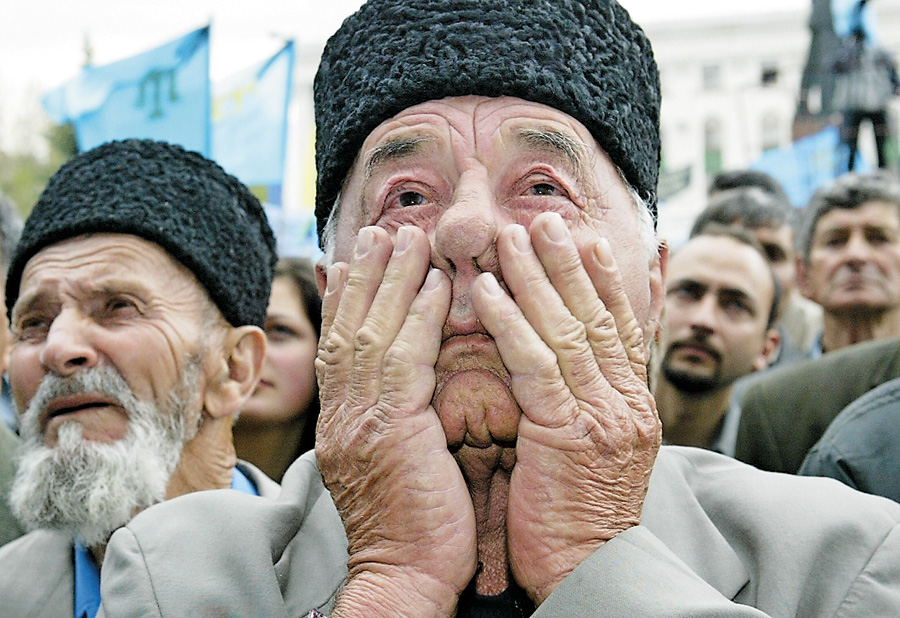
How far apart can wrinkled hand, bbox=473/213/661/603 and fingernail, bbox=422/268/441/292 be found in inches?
3.5

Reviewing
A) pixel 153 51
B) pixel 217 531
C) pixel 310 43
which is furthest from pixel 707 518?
pixel 310 43

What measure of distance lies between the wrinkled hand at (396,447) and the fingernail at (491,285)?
0.28 feet

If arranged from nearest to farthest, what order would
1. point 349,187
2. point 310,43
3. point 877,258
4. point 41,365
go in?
point 349,187
point 41,365
point 877,258
point 310,43

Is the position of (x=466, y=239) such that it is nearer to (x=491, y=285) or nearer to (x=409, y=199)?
(x=491, y=285)

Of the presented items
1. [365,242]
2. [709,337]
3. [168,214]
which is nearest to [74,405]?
[168,214]

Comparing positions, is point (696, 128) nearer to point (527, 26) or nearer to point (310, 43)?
point (310, 43)

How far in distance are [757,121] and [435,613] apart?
179 ft

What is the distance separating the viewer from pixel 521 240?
7.08 feet

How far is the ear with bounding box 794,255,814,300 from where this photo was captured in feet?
19.1

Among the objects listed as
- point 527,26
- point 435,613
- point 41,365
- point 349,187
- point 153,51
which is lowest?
point 435,613

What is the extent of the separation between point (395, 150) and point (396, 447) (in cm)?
71

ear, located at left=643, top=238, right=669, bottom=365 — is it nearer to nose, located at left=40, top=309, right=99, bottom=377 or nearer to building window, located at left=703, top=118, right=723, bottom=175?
nose, located at left=40, top=309, right=99, bottom=377

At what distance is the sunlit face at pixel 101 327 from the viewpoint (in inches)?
132

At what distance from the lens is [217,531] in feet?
7.57
